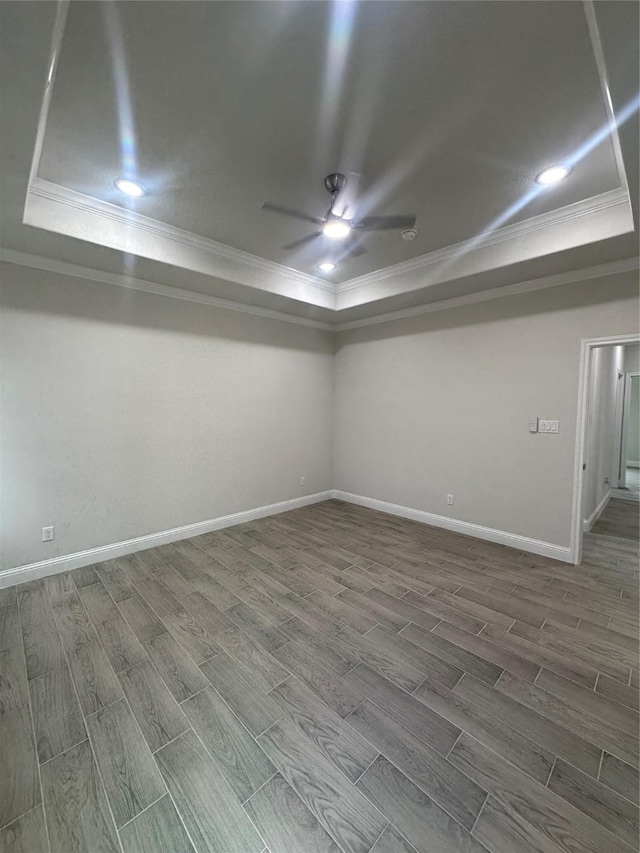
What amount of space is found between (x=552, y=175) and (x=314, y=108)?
1.68m

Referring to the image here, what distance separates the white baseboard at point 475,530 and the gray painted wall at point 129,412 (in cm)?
135

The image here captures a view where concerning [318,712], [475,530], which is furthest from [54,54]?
[475,530]

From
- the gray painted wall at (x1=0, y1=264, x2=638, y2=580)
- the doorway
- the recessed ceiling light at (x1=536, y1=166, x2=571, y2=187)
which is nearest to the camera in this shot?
the recessed ceiling light at (x1=536, y1=166, x2=571, y2=187)

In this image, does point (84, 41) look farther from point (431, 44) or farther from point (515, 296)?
point (515, 296)

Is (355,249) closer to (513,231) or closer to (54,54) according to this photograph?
(513,231)

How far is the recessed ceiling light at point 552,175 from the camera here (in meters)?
2.22

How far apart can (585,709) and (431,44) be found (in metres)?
3.21

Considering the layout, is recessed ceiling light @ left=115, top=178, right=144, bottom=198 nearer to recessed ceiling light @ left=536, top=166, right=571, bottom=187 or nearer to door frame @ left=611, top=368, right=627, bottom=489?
recessed ceiling light @ left=536, top=166, right=571, bottom=187

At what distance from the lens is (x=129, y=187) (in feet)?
7.98

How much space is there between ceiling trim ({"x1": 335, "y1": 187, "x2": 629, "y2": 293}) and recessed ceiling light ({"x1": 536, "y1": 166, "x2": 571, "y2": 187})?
1.54 feet

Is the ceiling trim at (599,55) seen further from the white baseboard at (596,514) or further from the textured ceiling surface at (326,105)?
the white baseboard at (596,514)

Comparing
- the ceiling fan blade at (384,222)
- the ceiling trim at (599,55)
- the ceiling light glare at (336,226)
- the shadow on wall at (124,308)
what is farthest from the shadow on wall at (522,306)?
the ceiling light glare at (336,226)

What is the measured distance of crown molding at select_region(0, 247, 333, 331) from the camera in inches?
111

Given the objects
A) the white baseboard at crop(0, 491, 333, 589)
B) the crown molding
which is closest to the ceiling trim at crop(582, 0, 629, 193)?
the crown molding
